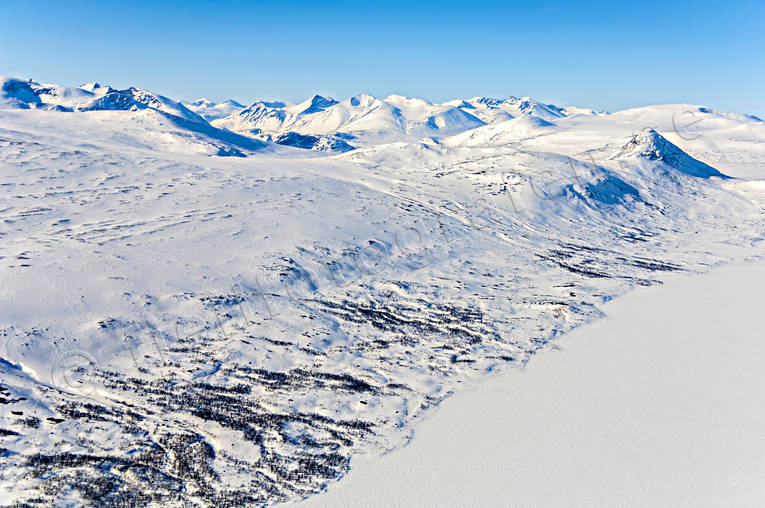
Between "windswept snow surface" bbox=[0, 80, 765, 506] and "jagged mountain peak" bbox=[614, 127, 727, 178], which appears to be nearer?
"windswept snow surface" bbox=[0, 80, 765, 506]

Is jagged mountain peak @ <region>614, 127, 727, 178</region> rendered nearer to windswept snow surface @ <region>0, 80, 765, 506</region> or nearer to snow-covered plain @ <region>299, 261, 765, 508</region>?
windswept snow surface @ <region>0, 80, 765, 506</region>

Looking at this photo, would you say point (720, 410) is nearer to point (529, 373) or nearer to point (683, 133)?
point (529, 373)

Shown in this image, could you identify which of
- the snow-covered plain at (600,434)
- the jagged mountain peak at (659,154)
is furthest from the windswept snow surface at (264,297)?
the jagged mountain peak at (659,154)

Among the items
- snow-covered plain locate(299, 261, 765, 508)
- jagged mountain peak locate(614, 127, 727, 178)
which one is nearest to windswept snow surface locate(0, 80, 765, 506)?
snow-covered plain locate(299, 261, 765, 508)

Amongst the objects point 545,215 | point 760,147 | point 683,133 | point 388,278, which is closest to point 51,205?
point 388,278

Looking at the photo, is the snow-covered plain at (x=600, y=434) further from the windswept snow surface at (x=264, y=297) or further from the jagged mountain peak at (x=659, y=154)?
the jagged mountain peak at (x=659, y=154)

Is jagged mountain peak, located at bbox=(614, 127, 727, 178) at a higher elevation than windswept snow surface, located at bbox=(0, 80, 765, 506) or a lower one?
higher

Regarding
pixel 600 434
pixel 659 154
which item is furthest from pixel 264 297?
pixel 659 154

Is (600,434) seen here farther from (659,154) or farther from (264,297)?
(659,154)
